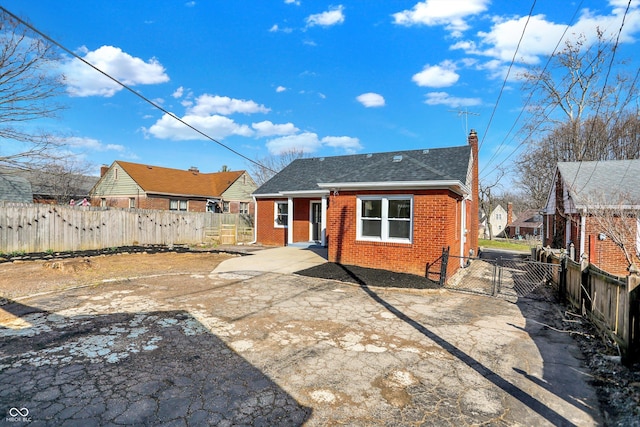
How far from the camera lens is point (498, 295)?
27.6 feet

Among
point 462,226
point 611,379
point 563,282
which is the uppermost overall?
point 462,226

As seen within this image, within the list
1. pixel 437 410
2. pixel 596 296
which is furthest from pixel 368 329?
pixel 596 296

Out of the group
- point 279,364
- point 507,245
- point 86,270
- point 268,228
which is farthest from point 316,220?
point 507,245

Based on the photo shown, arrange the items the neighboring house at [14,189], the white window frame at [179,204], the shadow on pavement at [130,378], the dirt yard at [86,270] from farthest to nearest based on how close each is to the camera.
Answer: the white window frame at [179,204]
the neighboring house at [14,189]
the dirt yard at [86,270]
the shadow on pavement at [130,378]

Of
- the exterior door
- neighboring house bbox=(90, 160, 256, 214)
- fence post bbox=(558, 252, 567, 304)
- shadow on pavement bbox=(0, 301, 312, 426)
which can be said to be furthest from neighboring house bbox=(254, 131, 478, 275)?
neighboring house bbox=(90, 160, 256, 214)

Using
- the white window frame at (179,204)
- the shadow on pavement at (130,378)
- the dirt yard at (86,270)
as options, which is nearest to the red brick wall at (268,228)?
the dirt yard at (86,270)

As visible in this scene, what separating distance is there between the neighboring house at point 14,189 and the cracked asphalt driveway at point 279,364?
20.1 m

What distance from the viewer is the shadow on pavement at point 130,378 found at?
10.0ft

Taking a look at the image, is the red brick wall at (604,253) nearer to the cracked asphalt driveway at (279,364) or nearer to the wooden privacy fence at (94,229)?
the cracked asphalt driveway at (279,364)

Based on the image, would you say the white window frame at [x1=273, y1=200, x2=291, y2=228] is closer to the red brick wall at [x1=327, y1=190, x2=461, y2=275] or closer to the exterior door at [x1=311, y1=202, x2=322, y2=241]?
the exterior door at [x1=311, y1=202, x2=322, y2=241]

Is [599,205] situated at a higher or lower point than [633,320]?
higher

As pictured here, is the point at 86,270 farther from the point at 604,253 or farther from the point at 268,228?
the point at 604,253

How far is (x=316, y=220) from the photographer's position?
17094 mm

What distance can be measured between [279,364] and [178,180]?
2977 cm
